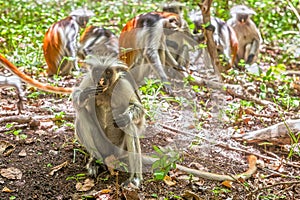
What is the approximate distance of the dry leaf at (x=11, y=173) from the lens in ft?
14.0

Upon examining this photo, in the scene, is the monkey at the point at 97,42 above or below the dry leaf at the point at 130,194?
above

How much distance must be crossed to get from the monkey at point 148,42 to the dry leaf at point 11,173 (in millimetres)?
2952

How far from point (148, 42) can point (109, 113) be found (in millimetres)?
2994

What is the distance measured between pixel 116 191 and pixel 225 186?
109 centimetres

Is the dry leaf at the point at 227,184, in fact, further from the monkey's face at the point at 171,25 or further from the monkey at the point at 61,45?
the monkey at the point at 61,45

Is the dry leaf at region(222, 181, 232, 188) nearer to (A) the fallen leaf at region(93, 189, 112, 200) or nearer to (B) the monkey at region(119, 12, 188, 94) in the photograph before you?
(A) the fallen leaf at region(93, 189, 112, 200)

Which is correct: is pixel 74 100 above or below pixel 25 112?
above

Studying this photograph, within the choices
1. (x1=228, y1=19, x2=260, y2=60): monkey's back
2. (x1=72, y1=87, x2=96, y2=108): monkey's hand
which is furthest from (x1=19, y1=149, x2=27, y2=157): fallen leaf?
(x1=228, y1=19, x2=260, y2=60): monkey's back

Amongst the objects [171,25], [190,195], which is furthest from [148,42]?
[190,195]

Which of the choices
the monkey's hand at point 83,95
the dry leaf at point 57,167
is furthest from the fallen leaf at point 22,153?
the monkey's hand at point 83,95

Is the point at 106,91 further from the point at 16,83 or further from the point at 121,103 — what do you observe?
the point at 16,83

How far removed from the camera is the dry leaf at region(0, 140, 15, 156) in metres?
4.73

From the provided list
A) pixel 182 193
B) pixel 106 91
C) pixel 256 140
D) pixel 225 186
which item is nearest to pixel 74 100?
pixel 106 91

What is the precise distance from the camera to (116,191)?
12.6 ft
